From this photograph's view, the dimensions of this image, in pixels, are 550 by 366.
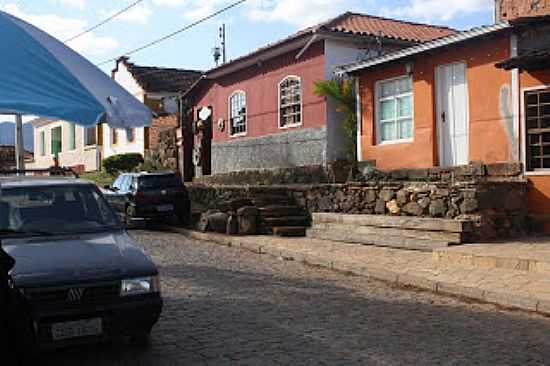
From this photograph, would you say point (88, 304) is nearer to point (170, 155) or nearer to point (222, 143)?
point (222, 143)

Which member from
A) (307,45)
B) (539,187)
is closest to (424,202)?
(539,187)

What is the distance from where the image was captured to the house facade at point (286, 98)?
17.5 metres

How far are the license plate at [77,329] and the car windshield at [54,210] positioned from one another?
1300 millimetres

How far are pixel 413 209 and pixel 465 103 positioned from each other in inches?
119

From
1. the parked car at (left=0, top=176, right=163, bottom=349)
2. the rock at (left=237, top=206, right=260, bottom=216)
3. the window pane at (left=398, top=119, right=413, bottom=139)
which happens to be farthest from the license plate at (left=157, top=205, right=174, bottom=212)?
the parked car at (left=0, top=176, right=163, bottom=349)

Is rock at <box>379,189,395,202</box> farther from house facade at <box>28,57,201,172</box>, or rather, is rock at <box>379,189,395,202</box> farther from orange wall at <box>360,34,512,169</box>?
house facade at <box>28,57,201,172</box>

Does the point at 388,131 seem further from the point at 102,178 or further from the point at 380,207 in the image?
the point at 102,178

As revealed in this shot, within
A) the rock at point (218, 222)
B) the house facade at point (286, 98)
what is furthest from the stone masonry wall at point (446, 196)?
the house facade at point (286, 98)

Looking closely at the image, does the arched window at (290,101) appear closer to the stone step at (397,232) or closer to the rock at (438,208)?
the stone step at (397,232)

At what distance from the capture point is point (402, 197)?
41.3ft

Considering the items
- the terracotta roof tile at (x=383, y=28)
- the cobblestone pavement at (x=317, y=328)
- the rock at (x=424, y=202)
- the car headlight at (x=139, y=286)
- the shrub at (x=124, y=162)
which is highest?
the terracotta roof tile at (x=383, y=28)

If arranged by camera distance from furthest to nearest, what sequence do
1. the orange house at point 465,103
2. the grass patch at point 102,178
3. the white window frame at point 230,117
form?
the grass patch at point 102,178
the white window frame at point 230,117
the orange house at point 465,103

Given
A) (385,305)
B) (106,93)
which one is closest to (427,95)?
(385,305)

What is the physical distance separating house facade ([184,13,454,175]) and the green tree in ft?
1.42
